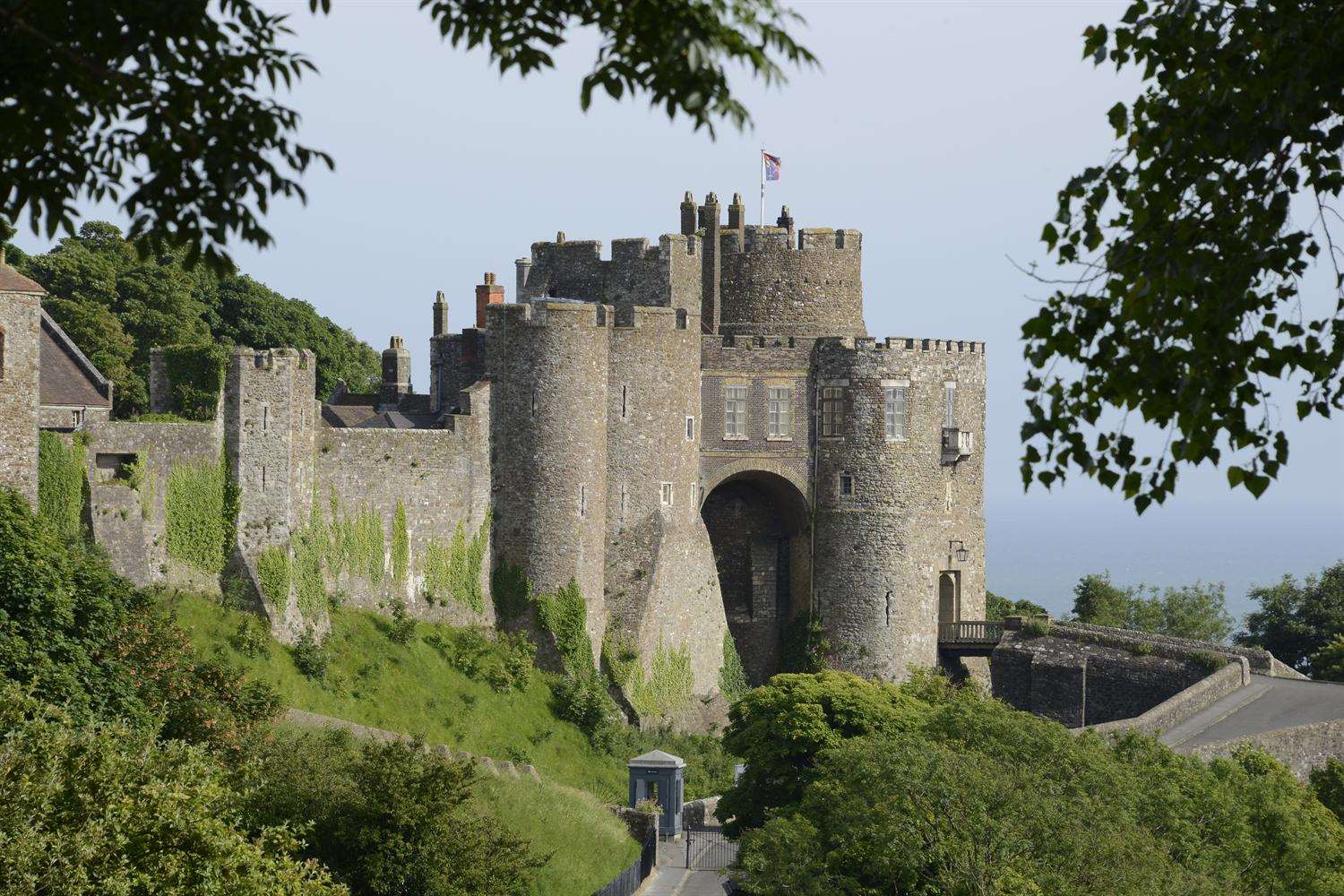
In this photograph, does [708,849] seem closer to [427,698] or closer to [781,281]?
[427,698]

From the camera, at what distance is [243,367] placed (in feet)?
140

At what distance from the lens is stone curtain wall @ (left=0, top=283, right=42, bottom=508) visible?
121 ft

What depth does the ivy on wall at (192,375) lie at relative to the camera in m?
46.8

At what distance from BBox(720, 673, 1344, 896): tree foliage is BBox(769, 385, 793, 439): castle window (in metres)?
9.84

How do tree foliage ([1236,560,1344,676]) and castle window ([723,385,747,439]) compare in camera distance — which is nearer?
castle window ([723,385,747,439])

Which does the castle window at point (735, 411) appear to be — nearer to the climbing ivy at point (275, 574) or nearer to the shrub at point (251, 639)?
the climbing ivy at point (275, 574)

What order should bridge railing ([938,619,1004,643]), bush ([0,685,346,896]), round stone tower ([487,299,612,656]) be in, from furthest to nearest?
bridge railing ([938,619,1004,643]), round stone tower ([487,299,612,656]), bush ([0,685,346,896])

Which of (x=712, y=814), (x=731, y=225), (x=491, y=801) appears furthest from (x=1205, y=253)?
(x=731, y=225)

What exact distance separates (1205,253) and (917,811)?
74.8 ft

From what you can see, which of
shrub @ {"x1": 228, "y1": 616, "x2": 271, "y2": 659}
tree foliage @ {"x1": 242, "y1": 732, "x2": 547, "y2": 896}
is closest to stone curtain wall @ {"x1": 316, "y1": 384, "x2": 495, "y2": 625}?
shrub @ {"x1": 228, "y1": 616, "x2": 271, "y2": 659}

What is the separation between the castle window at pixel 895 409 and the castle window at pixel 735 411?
3598mm

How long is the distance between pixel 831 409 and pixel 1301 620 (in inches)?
1020

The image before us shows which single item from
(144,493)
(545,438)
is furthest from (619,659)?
(144,493)

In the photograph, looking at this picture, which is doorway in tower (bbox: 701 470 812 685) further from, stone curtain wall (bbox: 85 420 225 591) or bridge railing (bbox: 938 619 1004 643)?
stone curtain wall (bbox: 85 420 225 591)
